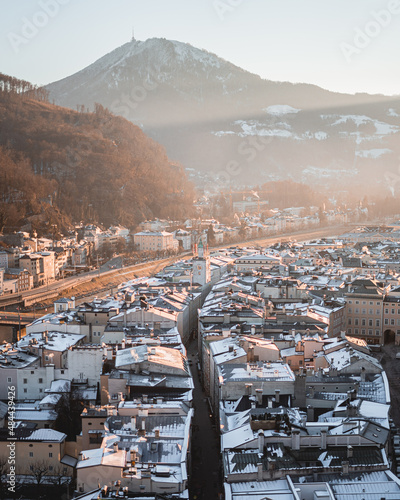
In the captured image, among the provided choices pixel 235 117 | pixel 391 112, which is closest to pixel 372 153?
pixel 391 112

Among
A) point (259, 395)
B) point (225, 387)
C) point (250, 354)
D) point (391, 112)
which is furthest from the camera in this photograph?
point (391, 112)

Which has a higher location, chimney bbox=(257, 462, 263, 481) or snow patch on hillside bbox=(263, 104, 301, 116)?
snow patch on hillside bbox=(263, 104, 301, 116)

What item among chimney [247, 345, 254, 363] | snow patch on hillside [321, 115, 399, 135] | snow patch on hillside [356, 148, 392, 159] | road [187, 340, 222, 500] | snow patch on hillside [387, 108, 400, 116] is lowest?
road [187, 340, 222, 500]

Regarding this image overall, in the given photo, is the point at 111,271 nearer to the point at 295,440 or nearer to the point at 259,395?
the point at 259,395

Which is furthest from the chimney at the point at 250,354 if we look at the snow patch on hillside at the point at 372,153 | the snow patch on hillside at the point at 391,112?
the snow patch on hillside at the point at 391,112

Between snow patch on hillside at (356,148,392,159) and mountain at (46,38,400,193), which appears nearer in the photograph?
mountain at (46,38,400,193)

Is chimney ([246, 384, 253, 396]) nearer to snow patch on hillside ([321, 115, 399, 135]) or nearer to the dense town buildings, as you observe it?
the dense town buildings

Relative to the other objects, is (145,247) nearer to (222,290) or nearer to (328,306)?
(222,290)

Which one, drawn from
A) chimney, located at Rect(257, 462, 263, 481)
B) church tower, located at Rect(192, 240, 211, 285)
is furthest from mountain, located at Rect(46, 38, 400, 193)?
chimney, located at Rect(257, 462, 263, 481)
